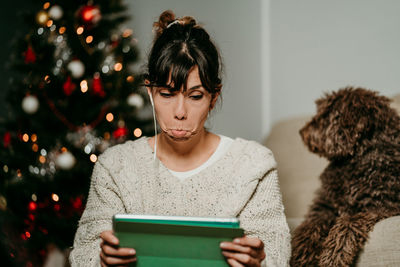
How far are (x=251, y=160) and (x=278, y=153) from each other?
78 centimetres

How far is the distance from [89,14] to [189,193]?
125cm

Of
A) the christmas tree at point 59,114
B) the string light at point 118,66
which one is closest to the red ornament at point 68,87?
the christmas tree at point 59,114

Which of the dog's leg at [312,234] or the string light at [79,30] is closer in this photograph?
the dog's leg at [312,234]

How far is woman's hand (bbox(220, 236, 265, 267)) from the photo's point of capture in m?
0.69

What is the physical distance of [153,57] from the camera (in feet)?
3.32

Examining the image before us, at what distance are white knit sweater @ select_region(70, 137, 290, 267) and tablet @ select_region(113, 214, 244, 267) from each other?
0.29 metres

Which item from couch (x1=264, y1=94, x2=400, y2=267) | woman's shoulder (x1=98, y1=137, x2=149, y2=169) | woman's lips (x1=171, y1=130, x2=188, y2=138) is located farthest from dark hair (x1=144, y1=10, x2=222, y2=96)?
couch (x1=264, y1=94, x2=400, y2=267)

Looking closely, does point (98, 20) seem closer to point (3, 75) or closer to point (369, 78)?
point (3, 75)

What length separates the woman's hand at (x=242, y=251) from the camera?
0.69 metres

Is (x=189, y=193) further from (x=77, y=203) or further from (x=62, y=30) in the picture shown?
(x=62, y=30)

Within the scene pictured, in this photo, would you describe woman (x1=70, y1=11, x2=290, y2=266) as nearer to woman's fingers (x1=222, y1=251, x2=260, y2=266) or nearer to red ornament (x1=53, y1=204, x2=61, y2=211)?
woman's fingers (x1=222, y1=251, x2=260, y2=266)

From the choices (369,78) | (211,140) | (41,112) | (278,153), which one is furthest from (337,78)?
(41,112)

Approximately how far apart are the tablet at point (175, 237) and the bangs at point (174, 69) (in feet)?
1.31

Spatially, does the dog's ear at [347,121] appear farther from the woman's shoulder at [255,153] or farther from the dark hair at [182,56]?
the dark hair at [182,56]
